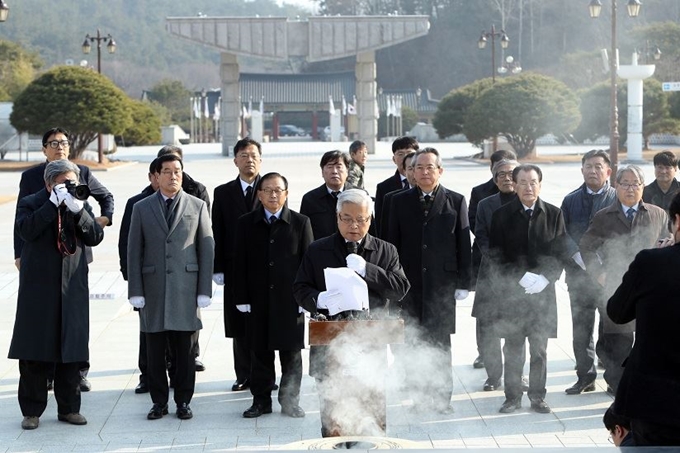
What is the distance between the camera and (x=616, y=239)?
23.8ft

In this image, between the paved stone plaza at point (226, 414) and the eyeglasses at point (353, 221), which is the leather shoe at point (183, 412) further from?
the eyeglasses at point (353, 221)

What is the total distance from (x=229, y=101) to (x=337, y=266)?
42.8m

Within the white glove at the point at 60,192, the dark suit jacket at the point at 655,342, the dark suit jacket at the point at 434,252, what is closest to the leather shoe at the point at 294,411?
the dark suit jacket at the point at 434,252

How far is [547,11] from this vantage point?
87938 millimetres

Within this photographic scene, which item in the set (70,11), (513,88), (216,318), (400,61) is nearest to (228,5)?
(70,11)

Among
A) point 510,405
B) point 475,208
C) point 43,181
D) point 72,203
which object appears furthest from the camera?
point 475,208

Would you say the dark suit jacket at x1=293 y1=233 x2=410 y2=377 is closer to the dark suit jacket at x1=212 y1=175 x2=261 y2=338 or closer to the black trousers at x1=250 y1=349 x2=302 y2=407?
the black trousers at x1=250 y1=349 x2=302 y2=407

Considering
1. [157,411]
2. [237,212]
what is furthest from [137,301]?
[237,212]

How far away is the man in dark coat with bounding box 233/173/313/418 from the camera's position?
708 cm

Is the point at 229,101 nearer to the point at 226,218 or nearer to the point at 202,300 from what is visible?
the point at 226,218

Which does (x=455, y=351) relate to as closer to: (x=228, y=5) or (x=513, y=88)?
(x=513, y=88)

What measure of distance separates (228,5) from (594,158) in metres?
147

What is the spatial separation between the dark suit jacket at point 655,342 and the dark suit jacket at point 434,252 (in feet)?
10.4

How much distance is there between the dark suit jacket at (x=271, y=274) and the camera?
7094mm
